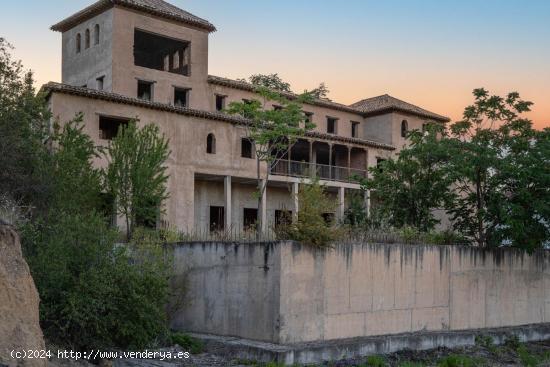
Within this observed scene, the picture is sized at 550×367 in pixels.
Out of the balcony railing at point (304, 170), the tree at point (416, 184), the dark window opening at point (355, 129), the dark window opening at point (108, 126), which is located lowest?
the tree at point (416, 184)

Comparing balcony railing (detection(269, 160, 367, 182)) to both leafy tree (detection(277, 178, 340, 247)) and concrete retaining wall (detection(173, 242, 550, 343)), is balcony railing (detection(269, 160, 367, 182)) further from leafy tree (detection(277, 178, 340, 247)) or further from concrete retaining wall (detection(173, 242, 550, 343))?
leafy tree (detection(277, 178, 340, 247))

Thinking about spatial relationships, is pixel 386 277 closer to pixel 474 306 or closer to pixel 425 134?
pixel 474 306

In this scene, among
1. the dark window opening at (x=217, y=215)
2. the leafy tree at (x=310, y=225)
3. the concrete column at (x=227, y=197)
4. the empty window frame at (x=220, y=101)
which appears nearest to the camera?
the leafy tree at (x=310, y=225)

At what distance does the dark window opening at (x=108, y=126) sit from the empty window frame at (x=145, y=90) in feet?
10.2

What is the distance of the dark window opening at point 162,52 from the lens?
36094 millimetres

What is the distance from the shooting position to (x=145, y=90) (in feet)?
116

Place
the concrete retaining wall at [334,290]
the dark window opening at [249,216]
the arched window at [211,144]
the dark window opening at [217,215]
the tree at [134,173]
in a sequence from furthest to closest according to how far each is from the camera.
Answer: the dark window opening at [249,216] < the dark window opening at [217,215] < the arched window at [211,144] < the tree at [134,173] < the concrete retaining wall at [334,290]

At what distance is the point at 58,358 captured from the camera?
1185 cm

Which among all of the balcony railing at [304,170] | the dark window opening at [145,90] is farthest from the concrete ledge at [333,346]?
the dark window opening at [145,90]

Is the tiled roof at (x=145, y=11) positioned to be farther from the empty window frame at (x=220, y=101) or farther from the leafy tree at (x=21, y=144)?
the leafy tree at (x=21, y=144)

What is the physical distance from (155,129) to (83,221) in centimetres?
1428

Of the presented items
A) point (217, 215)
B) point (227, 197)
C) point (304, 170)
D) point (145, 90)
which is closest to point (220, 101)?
point (145, 90)

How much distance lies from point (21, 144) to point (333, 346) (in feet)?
39.2

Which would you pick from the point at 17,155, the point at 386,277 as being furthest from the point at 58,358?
the point at 17,155
